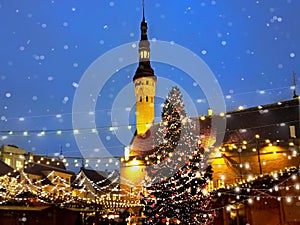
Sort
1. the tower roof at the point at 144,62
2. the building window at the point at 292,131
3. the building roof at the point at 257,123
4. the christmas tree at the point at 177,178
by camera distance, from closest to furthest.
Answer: the christmas tree at the point at 177,178 → the building window at the point at 292,131 → the building roof at the point at 257,123 → the tower roof at the point at 144,62

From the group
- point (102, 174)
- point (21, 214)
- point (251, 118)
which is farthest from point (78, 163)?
point (102, 174)

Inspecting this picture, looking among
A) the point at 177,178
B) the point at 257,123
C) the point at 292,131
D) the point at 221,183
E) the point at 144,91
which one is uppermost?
the point at 144,91

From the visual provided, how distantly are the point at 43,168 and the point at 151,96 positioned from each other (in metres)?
15.3

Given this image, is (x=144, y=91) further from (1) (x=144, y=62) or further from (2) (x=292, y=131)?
(2) (x=292, y=131)

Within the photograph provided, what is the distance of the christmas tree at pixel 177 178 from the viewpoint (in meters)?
14.1

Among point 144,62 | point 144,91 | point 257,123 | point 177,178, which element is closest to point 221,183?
point 257,123

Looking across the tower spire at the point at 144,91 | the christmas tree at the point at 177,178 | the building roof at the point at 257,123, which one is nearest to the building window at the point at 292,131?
the building roof at the point at 257,123

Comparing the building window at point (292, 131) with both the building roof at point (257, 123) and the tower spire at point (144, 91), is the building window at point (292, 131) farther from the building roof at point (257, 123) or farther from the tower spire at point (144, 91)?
the tower spire at point (144, 91)

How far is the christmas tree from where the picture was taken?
14086mm

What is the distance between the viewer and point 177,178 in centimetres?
1427

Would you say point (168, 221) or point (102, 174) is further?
point (102, 174)

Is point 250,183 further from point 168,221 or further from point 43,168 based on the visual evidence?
point 43,168

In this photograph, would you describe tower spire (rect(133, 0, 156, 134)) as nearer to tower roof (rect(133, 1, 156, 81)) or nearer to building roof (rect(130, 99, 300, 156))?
tower roof (rect(133, 1, 156, 81))

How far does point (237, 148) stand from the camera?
2230cm
